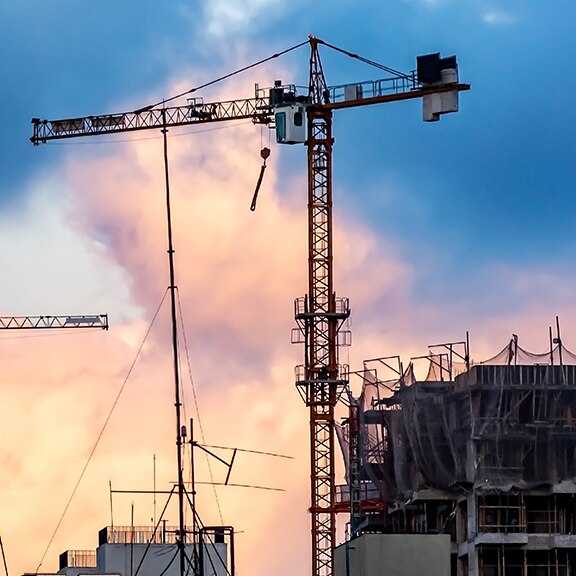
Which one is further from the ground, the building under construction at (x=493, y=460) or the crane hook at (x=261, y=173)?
the crane hook at (x=261, y=173)

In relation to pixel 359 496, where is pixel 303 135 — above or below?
above

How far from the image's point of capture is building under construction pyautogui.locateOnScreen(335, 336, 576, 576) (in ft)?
464

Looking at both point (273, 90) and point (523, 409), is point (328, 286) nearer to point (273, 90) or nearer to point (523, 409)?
point (273, 90)

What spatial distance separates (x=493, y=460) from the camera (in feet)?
468

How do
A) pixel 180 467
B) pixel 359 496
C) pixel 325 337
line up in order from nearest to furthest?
pixel 180 467 → pixel 359 496 → pixel 325 337

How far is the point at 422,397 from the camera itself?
477ft

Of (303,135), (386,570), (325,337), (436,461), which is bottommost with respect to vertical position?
(386,570)

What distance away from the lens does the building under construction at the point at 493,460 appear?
141375 millimetres

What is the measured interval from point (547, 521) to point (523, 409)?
7.26 m

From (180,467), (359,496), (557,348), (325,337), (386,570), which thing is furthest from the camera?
(325,337)

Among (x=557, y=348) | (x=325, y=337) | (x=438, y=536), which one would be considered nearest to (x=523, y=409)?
(x=557, y=348)

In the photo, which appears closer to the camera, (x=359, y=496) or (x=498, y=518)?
(x=498, y=518)

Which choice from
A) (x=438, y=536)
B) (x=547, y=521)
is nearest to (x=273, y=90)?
(x=547, y=521)

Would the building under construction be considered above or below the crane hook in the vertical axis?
below
